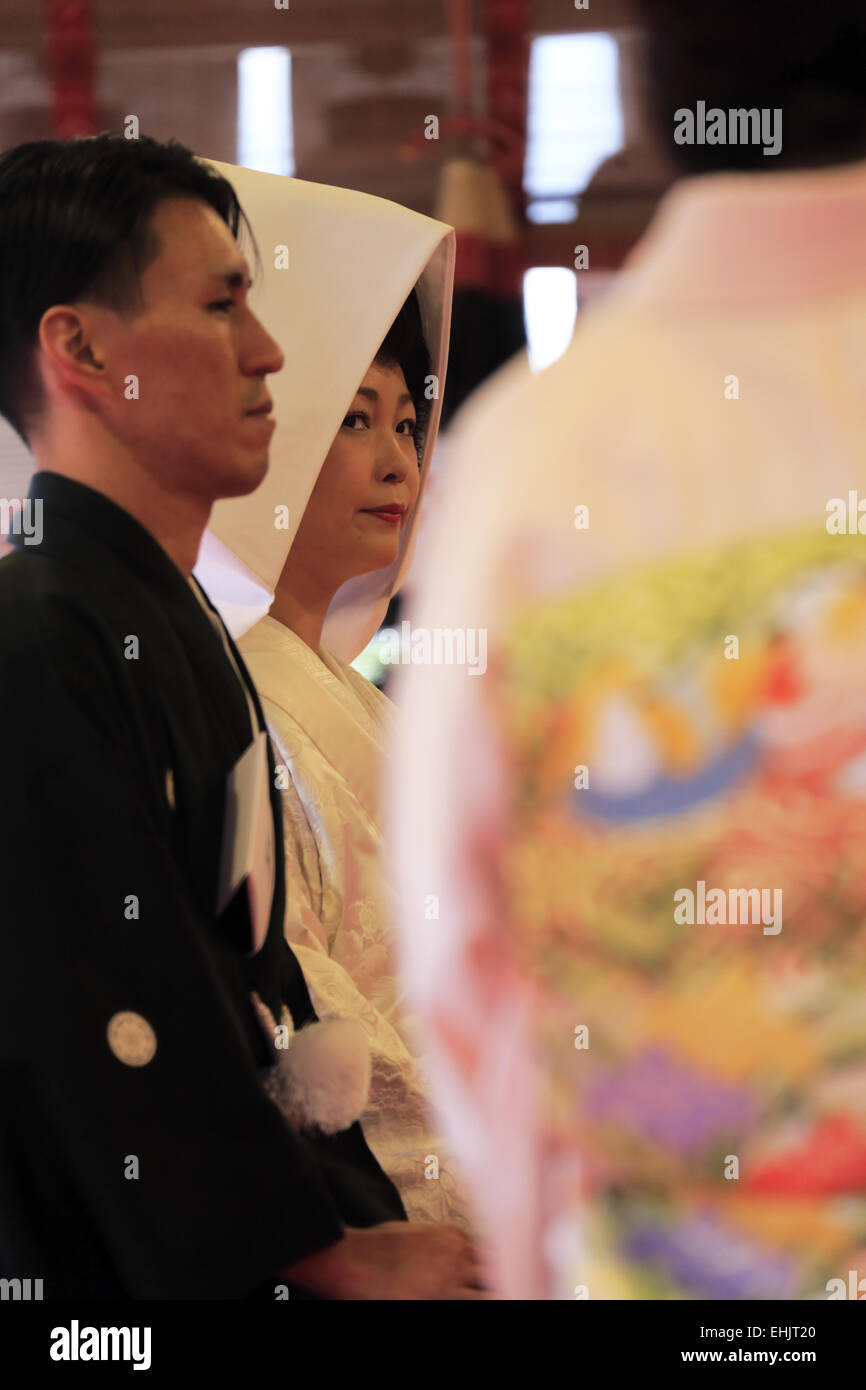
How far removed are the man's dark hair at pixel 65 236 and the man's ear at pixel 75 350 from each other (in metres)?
0.01

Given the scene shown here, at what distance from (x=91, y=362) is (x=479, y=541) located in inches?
19.0

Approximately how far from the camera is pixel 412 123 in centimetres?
297

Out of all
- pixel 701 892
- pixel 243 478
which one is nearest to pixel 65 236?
pixel 243 478

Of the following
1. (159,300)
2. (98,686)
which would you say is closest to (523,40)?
(159,300)

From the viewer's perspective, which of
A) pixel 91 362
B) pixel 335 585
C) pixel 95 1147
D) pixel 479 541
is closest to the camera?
pixel 479 541

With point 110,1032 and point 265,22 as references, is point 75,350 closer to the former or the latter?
point 110,1032

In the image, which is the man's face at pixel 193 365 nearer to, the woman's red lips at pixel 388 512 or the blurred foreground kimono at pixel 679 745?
the woman's red lips at pixel 388 512

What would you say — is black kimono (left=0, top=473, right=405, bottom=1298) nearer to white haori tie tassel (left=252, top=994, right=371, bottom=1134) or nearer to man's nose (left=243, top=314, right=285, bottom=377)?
white haori tie tassel (left=252, top=994, right=371, bottom=1134)

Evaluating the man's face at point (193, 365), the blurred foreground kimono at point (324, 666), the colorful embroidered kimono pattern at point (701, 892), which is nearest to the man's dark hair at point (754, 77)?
the colorful embroidered kimono pattern at point (701, 892)

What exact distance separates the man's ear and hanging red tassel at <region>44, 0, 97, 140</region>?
4.89 ft

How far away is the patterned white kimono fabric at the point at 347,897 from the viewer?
3.96 feet

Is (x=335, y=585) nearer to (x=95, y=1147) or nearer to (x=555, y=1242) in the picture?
(x=95, y=1147)

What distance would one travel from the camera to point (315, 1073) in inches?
41.1

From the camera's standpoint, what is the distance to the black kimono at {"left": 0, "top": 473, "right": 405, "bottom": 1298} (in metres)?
0.90
